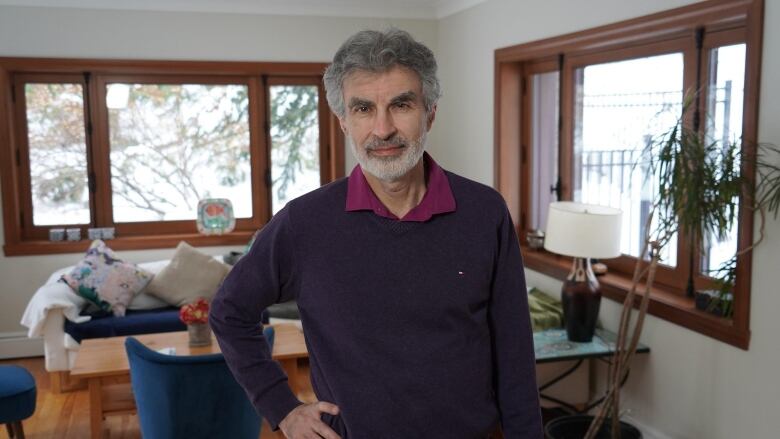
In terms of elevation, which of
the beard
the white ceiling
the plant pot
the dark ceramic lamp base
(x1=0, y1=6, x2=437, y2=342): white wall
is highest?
the white ceiling

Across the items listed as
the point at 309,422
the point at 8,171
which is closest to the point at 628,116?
the point at 309,422

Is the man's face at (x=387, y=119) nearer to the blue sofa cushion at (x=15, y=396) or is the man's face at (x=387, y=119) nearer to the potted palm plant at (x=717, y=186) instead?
the potted palm plant at (x=717, y=186)

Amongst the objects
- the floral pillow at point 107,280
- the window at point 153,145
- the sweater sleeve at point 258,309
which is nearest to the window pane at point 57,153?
the window at point 153,145

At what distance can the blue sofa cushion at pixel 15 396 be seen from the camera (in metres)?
Answer: 3.60

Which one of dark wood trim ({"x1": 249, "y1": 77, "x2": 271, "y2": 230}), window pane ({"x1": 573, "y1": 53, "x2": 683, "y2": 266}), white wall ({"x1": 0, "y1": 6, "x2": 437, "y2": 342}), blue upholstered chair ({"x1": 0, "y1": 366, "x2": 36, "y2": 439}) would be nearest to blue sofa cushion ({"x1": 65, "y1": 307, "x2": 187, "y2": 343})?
blue upholstered chair ({"x1": 0, "y1": 366, "x2": 36, "y2": 439})

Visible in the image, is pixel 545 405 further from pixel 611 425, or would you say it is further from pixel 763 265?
pixel 763 265

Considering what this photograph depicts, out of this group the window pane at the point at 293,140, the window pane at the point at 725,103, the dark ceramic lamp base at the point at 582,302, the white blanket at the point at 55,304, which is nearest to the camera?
the window pane at the point at 725,103

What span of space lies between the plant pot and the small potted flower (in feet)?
5.71

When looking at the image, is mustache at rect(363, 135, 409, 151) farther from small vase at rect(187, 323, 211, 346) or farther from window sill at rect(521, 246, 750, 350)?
small vase at rect(187, 323, 211, 346)

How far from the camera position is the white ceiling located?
18.4 ft

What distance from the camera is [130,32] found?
5.72 m

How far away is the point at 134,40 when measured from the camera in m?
5.73

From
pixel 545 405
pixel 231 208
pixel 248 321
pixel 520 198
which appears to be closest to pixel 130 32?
pixel 231 208

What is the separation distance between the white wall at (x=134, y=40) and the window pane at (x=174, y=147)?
31 cm
